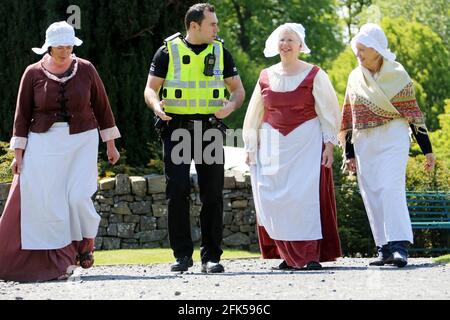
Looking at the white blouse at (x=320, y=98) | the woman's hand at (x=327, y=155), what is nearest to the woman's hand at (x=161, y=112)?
the white blouse at (x=320, y=98)

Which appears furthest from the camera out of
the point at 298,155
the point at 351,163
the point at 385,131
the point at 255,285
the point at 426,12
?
the point at 426,12

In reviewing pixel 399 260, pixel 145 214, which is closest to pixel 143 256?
pixel 145 214

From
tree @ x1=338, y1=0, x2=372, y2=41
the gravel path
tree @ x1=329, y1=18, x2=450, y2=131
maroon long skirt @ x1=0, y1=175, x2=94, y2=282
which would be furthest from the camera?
tree @ x1=338, y1=0, x2=372, y2=41

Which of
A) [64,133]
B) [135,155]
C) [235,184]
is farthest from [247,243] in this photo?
[64,133]

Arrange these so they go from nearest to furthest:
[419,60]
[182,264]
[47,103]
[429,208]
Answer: [47,103] < [182,264] < [429,208] < [419,60]

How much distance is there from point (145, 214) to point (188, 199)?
16.3ft

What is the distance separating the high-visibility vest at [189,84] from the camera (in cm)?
1011

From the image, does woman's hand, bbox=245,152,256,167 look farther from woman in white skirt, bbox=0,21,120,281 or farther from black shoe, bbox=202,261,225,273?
woman in white skirt, bbox=0,21,120,281

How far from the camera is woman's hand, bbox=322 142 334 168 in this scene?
34.3 ft

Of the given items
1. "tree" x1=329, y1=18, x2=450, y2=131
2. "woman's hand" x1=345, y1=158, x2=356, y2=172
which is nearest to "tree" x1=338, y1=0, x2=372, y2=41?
"tree" x1=329, y1=18, x2=450, y2=131

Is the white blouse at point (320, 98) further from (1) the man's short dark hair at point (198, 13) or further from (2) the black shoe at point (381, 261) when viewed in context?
(2) the black shoe at point (381, 261)

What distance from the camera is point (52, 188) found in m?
9.98

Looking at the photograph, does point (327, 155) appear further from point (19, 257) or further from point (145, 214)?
point (145, 214)

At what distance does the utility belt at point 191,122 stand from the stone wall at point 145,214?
4.87 m
